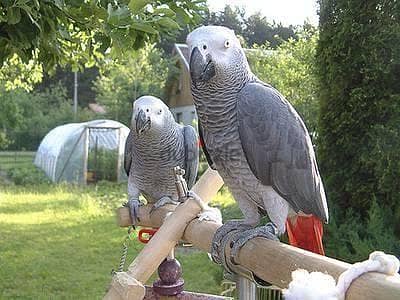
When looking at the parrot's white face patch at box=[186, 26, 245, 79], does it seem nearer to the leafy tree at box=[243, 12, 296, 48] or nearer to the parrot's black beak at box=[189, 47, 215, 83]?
the parrot's black beak at box=[189, 47, 215, 83]

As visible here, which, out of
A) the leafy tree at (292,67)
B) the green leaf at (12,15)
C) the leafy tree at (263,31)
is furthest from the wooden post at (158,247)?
the leafy tree at (263,31)

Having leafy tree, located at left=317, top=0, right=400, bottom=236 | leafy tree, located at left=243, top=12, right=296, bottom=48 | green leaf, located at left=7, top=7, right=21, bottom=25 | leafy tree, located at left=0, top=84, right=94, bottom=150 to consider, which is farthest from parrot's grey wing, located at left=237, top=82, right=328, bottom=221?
leafy tree, located at left=0, top=84, right=94, bottom=150

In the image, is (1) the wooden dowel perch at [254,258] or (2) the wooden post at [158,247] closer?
(1) the wooden dowel perch at [254,258]

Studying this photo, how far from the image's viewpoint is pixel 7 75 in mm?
5035

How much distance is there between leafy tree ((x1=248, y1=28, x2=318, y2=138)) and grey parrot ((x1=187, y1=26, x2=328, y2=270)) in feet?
10.5

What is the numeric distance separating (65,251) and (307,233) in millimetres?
3526

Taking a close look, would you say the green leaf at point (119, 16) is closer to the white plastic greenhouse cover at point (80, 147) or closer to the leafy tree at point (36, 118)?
the white plastic greenhouse cover at point (80, 147)

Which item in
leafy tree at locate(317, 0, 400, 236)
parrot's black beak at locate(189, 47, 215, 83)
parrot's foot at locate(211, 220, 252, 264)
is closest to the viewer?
parrot's black beak at locate(189, 47, 215, 83)

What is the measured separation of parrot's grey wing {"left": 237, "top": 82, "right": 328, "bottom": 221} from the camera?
111 centimetres

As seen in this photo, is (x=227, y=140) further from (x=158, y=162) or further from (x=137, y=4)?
(x=158, y=162)

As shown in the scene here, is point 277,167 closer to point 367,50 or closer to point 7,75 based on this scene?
point 367,50

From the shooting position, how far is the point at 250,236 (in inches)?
40.5

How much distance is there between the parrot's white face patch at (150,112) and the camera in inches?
62.8

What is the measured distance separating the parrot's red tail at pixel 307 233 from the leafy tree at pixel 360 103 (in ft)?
4.47
